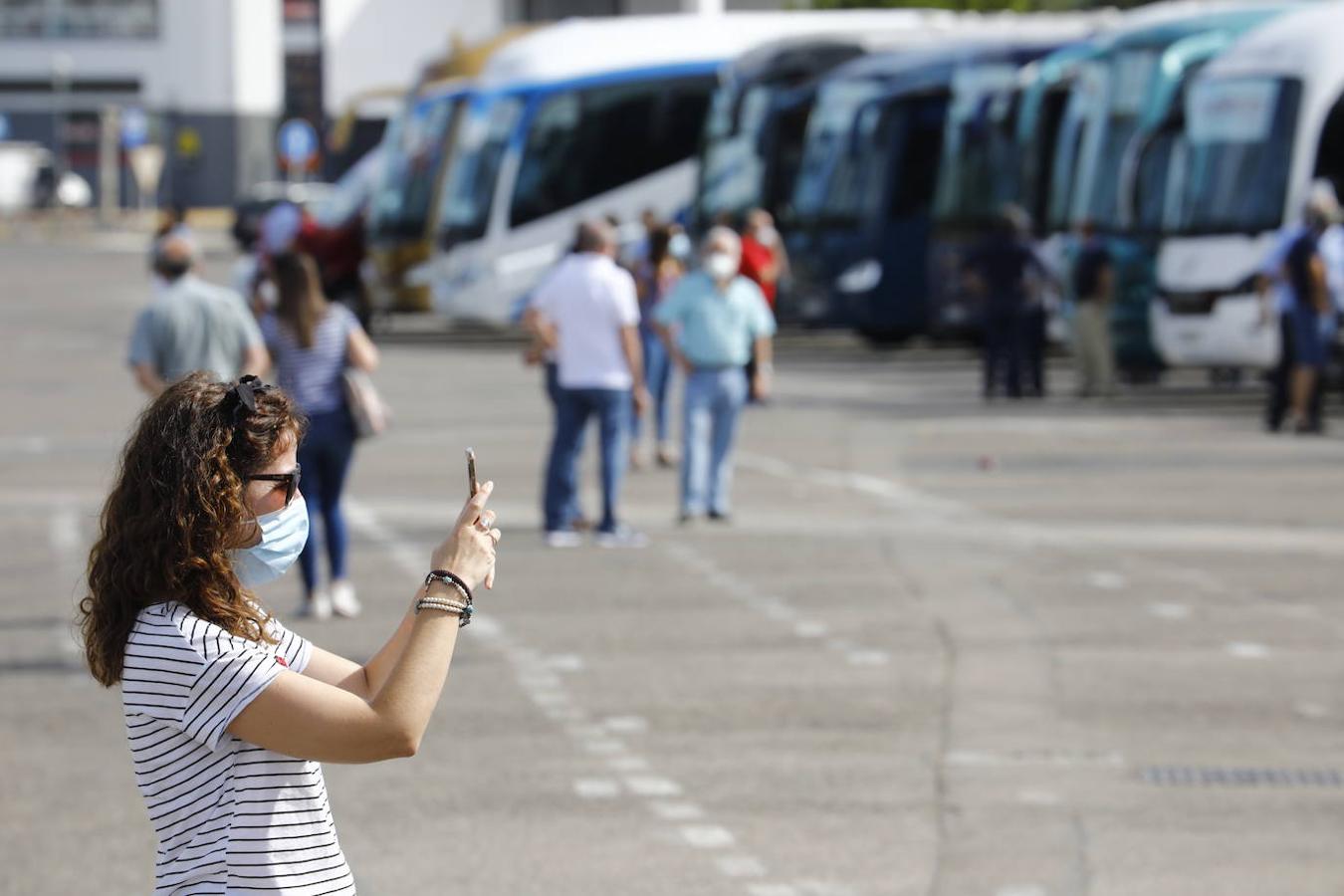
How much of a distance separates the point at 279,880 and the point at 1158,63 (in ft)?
74.8

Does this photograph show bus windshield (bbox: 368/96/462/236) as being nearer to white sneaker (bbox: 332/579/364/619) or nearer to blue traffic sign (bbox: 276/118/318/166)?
blue traffic sign (bbox: 276/118/318/166)

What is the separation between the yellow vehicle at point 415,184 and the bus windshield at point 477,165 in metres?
0.53

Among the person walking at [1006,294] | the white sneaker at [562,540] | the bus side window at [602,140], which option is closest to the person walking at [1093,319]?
the person walking at [1006,294]

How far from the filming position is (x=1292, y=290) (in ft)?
64.2

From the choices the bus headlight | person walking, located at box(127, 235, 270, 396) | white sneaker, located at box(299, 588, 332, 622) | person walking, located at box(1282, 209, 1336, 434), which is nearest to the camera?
white sneaker, located at box(299, 588, 332, 622)

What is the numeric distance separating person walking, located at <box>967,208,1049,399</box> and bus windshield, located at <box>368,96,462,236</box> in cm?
1177

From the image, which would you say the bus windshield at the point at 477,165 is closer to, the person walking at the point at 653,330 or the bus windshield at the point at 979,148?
the bus windshield at the point at 979,148

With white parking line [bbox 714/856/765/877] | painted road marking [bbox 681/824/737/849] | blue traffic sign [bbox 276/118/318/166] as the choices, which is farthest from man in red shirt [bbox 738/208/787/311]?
blue traffic sign [bbox 276/118/318/166]

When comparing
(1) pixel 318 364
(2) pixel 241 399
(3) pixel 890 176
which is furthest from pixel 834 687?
(3) pixel 890 176

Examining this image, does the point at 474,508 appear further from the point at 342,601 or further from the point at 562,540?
the point at 562,540

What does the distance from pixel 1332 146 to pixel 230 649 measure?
20643mm

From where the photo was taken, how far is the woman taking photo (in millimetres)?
3600

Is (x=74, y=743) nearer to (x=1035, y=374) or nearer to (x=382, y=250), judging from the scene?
(x=1035, y=374)

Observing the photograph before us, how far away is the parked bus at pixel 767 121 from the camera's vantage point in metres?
33.1
